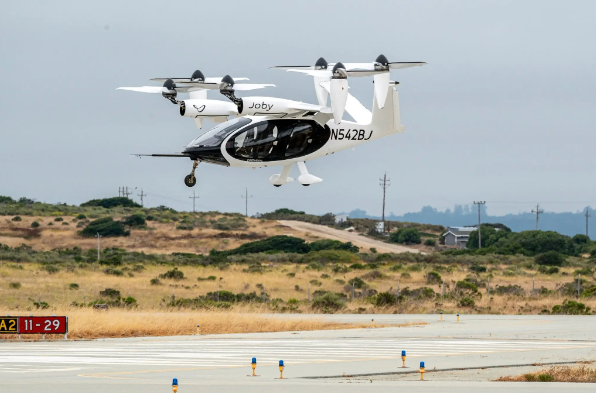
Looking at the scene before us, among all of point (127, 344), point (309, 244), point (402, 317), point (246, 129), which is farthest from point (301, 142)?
point (309, 244)

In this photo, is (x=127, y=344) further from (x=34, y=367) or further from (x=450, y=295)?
(x=450, y=295)

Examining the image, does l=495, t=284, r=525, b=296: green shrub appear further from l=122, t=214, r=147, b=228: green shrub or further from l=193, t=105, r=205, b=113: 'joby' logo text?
l=122, t=214, r=147, b=228: green shrub

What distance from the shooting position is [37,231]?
123 metres

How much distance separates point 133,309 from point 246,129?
2370 centimetres

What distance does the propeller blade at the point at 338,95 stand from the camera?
30.3m

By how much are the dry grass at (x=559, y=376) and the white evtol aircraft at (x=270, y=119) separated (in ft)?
32.3

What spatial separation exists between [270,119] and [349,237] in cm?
11333

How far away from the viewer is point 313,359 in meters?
30.2

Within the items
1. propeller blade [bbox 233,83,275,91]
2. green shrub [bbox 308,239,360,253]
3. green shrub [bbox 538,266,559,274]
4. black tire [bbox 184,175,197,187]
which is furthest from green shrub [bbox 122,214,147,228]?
propeller blade [bbox 233,83,275,91]

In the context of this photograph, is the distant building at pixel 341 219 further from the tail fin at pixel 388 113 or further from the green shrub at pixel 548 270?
the tail fin at pixel 388 113

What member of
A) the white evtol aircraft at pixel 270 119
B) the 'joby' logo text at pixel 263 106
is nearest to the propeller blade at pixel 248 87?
the white evtol aircraft at pixel 270 119

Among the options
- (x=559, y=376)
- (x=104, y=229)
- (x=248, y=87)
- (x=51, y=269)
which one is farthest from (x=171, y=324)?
(x=104, y=229)

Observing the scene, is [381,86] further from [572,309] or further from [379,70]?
[572,309]

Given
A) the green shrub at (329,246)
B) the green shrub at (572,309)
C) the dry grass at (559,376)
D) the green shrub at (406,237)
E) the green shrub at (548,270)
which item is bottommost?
the green shrub at (572,309)
